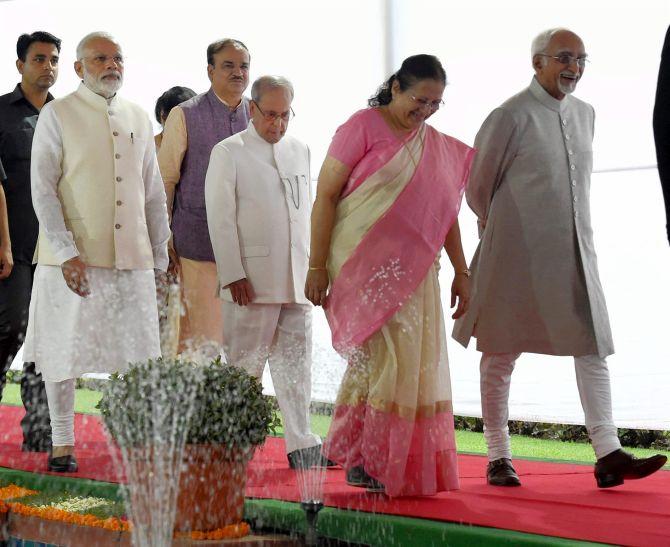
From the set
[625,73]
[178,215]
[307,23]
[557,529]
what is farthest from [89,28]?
[557,529]

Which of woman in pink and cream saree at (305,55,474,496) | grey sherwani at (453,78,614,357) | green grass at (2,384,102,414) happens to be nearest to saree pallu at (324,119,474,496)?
woman in pink and cream saree at (305,55,474,496)

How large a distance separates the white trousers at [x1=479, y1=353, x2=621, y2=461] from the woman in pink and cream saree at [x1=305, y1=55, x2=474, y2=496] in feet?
1.27

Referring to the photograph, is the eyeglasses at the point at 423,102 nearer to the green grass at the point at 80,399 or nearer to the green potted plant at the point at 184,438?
the green potted plant at the point at 184,438

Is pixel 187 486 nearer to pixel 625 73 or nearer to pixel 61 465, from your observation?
pixel 61 465

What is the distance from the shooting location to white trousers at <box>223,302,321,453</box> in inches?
215

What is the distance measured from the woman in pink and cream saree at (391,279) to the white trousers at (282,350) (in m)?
0.71

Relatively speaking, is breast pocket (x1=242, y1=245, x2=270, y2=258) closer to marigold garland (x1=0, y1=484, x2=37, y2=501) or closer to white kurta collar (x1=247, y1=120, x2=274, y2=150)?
white kurta collar (x1=247, y1=120, x2=274, y2=150)

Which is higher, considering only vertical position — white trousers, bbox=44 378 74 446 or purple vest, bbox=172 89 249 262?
purple vest, bbox=172 89 249 262

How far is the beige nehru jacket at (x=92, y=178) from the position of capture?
5.36 meters

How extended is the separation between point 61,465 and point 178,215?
1511 millimetres

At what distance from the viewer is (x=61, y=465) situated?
5367 mm

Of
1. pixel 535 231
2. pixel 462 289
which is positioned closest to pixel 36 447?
pixel 462 289

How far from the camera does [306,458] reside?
541 centimetres

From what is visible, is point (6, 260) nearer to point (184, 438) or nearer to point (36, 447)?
point (36, 447)
